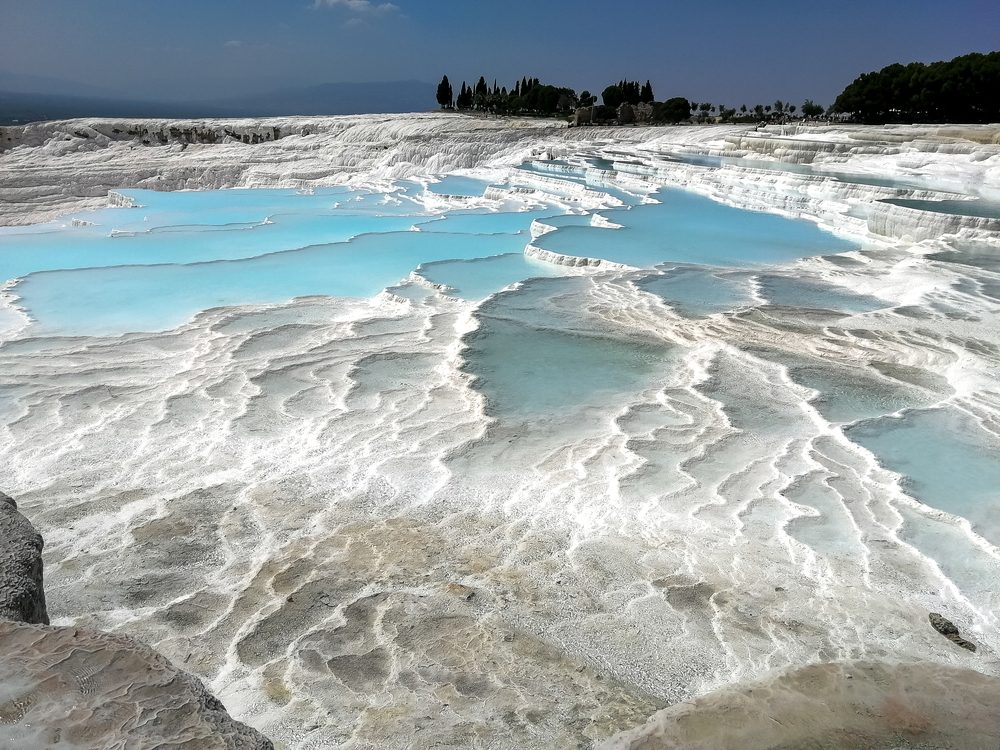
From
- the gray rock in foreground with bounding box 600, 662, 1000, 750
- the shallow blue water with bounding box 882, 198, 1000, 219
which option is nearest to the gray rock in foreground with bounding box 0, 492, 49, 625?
the gray rock in foreground with bounding box 600, 662, 1000, 750

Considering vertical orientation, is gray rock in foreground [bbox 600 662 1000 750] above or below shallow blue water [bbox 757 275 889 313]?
above

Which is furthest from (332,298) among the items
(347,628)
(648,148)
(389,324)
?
(648,148)

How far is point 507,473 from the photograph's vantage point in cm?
424

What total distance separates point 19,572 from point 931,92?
38.4 metres

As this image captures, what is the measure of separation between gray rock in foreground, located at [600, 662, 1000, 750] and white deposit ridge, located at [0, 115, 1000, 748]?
0.20m

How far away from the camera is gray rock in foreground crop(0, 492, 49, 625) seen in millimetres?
1894

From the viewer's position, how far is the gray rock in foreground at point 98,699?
1.44 meters

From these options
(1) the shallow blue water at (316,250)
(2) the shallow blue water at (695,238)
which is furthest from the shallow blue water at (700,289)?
(2) the shallow blue water at (695,238)

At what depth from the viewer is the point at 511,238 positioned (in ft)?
37.5

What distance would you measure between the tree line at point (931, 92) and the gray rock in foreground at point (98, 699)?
37.2m

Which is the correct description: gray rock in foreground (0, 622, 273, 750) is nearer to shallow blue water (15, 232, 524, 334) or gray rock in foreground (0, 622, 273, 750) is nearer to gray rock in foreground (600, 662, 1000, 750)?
gray rock in foreground (600, 662, 1000, 750)

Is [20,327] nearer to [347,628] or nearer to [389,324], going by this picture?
[389,324]

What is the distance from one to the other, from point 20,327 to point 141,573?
15.3ft

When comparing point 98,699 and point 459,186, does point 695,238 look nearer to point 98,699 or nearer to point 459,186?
point 459,186
